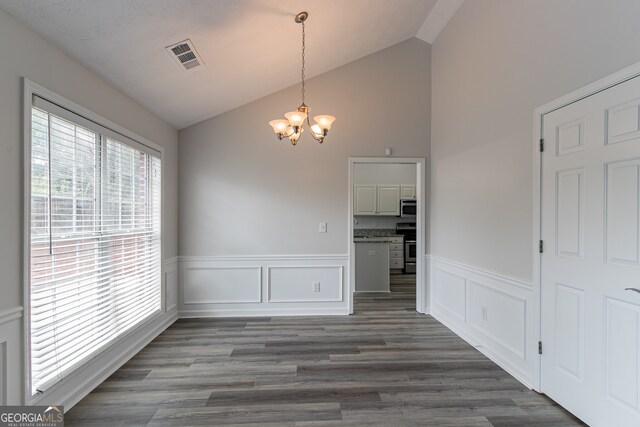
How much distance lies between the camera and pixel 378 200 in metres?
7.25

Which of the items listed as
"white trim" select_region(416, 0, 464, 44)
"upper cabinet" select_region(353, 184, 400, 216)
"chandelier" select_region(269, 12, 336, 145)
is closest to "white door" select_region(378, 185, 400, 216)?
"upper cabinet" select_region(353, 184, 400, 216)

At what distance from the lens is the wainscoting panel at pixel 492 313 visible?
8.38 ft

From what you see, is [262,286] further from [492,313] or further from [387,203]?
[387,203]

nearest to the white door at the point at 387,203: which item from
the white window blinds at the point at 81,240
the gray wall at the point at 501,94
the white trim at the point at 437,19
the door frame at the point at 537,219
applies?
the gray wall at the point at 501,94

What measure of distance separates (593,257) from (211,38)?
3.20m

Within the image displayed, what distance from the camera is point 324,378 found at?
2.62 m

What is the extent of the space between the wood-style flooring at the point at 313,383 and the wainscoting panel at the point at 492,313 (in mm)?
131

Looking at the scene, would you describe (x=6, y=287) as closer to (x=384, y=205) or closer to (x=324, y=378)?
(x=324, y=378)

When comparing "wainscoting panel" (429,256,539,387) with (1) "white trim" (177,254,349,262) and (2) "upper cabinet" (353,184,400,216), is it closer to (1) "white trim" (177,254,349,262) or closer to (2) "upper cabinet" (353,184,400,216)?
(1) "white trim" (177,254,349,262)

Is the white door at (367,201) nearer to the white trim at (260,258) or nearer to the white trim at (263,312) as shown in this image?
the white trim at (260,258)

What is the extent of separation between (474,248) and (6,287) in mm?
3688

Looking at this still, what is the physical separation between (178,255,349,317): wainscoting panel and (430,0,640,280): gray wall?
5.07ft

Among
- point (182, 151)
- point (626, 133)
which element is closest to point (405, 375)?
point (626, 133)

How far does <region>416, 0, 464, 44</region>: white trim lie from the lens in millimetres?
3586
